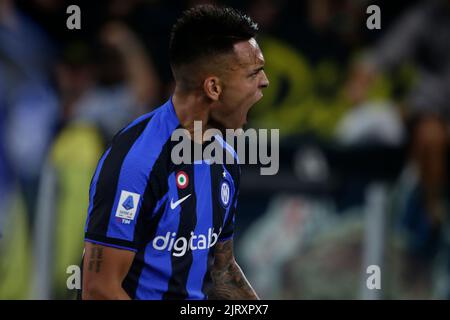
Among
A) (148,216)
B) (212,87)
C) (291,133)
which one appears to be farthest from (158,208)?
(291,133)

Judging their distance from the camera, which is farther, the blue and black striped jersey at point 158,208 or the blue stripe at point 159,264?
the blue stripe at point 159,264

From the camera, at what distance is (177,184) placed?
12.6 ft

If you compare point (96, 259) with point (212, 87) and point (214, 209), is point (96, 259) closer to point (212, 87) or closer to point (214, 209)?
point (214, 209)

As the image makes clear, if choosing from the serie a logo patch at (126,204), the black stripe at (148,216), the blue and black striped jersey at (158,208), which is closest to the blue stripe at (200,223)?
the blue and black striped jersey at (158,208)

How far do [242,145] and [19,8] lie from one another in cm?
315

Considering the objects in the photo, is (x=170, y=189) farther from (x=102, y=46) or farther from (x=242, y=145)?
(x=102, y=46)

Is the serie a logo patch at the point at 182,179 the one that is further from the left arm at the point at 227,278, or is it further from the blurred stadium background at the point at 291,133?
the blurred stadium background at the point at 291,133

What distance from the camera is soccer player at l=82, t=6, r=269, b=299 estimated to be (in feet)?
11.8

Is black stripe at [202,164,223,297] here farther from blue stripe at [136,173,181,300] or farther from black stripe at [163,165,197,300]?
blue stripe at [136,173,181,300]

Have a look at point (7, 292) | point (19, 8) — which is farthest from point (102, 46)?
point (7, 292)

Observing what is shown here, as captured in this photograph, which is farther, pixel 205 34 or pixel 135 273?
pixel 205 34

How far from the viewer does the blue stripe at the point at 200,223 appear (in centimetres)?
397

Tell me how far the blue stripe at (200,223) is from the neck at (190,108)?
0.21 m

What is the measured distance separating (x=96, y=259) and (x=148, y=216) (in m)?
0.30
